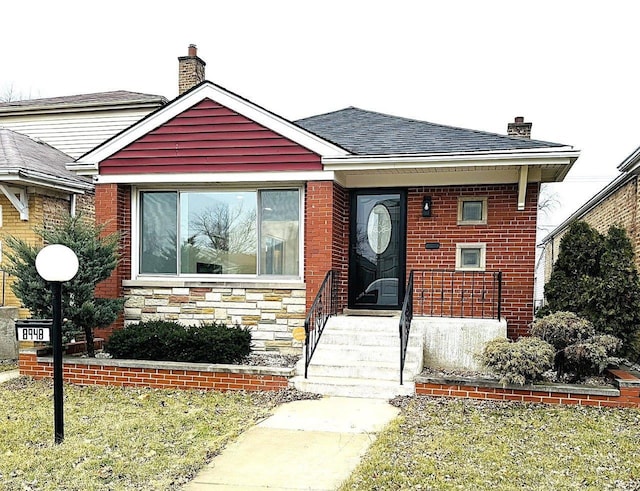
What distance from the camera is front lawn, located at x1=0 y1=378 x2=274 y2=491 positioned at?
4.13 metres

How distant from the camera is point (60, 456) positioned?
14.9 feet

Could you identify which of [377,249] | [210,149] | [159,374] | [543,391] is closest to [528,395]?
[543,391]

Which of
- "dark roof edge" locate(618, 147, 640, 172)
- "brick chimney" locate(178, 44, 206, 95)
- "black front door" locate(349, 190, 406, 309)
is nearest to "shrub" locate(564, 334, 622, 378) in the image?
"dark roof edge" locate(618, 147, 640, 172)

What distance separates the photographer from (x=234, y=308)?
8.59 m

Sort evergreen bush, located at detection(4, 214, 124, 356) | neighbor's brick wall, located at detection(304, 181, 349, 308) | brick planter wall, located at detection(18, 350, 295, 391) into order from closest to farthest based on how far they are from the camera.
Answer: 1. brick planter wall, located at detection(18, 350, 295, 391)
2. evergreen bush, located at detection(4, 214, 124, 356)
3. neighbor's brick wall, located at detection(304, 181, 349, 308)

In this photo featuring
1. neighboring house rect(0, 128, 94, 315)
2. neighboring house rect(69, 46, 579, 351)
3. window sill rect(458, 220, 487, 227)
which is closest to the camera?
neighboring house rect(69, 46, 579, 351)

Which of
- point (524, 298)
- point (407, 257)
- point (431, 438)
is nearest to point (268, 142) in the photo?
point (407, 257)

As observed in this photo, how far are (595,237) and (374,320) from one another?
3.19 metres

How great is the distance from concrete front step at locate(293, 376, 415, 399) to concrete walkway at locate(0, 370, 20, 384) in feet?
13.3

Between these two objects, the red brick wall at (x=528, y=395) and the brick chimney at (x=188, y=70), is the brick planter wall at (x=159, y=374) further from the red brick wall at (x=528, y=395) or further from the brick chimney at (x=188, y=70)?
the brick chimney at (x=188, y=70)

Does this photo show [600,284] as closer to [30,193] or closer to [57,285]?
[57,285]

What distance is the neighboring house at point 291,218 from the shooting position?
822cm

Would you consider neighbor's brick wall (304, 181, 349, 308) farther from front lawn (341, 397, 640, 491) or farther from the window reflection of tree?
front lawn (341, 397, 640, 491)

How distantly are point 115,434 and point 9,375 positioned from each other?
Result: 145 inches
